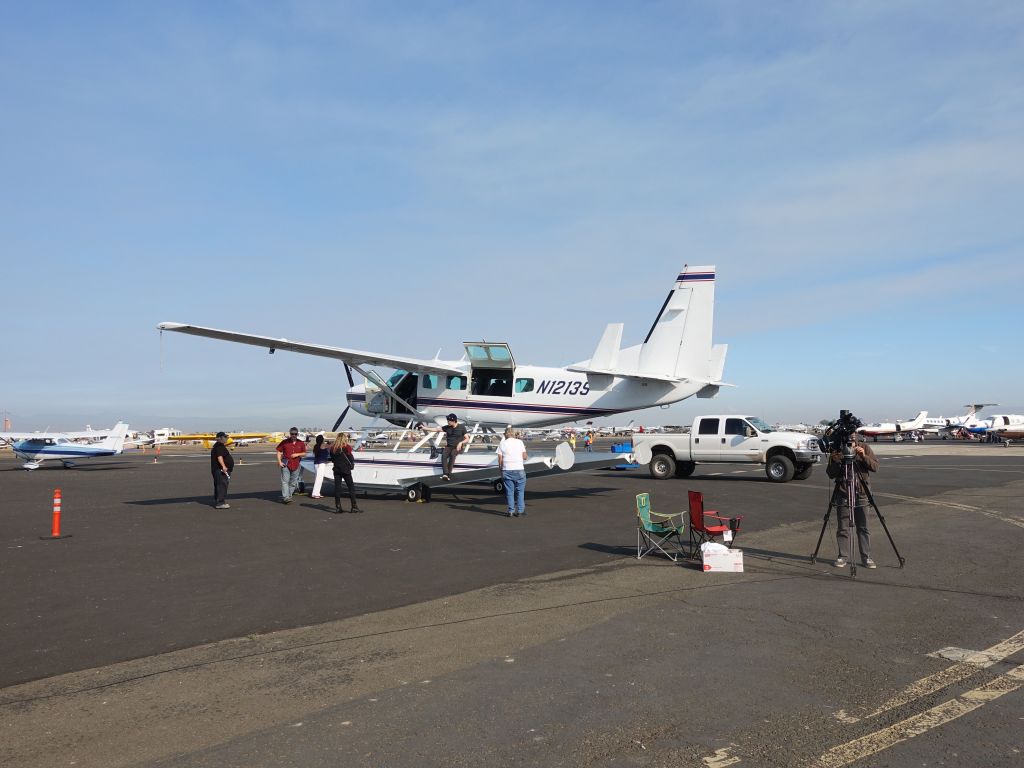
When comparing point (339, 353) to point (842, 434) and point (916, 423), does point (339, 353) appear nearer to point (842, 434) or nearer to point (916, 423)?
point (842, 434)

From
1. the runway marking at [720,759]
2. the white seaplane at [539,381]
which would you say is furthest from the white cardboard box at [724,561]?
the white seaplane at [539,381]

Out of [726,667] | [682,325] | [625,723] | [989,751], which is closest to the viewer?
[989,751]

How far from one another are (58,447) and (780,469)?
3379cm

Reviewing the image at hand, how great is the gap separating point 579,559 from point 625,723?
5509mm

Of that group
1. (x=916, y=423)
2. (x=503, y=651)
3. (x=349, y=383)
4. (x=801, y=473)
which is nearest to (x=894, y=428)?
(x=916, y=423)

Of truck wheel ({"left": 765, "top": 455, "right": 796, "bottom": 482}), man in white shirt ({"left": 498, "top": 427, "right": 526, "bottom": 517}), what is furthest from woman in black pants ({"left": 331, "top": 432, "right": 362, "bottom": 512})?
truck wheel ({"left": 765, "top": 455, "right": 796, "bottom": 482})

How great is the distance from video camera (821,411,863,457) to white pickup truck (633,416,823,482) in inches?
534

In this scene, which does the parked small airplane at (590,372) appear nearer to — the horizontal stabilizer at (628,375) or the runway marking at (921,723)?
the horizontal stabilizer at (628,375)

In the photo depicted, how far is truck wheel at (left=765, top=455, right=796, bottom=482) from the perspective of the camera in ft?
73.5

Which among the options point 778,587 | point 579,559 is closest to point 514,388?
point 579,559

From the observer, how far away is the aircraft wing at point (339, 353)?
680 inches

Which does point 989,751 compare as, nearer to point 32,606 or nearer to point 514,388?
point 32,606

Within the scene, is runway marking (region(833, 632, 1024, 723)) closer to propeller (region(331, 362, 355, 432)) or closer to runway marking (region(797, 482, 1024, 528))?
runway marking (region(797, 482, 1024, 528))

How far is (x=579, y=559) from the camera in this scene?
980 cm
